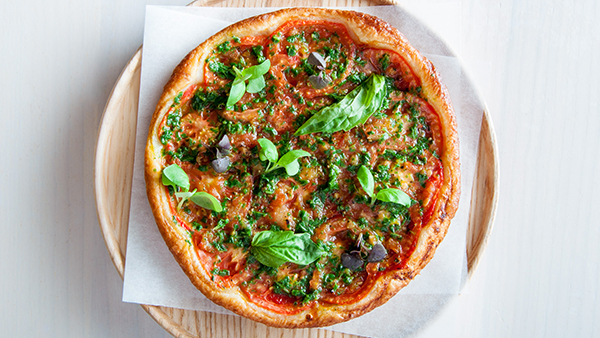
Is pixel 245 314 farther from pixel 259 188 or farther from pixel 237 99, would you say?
pixel 237 99

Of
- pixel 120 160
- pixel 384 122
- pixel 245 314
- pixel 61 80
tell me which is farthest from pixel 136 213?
pixel 384 122

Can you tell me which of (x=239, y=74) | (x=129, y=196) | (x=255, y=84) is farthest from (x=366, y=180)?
(x=129, y=196)

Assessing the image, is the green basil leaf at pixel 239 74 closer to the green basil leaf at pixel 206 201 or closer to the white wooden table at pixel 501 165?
the green basil leaf at pixel 206 201

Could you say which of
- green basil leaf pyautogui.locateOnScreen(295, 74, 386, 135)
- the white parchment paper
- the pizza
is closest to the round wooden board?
the white parchment paper

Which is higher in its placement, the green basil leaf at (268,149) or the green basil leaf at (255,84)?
the green basil leaf at (255,84)

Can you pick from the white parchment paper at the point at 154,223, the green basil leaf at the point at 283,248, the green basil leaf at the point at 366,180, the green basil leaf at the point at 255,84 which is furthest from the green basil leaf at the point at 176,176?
the green basil leaf at the point at 366,180
